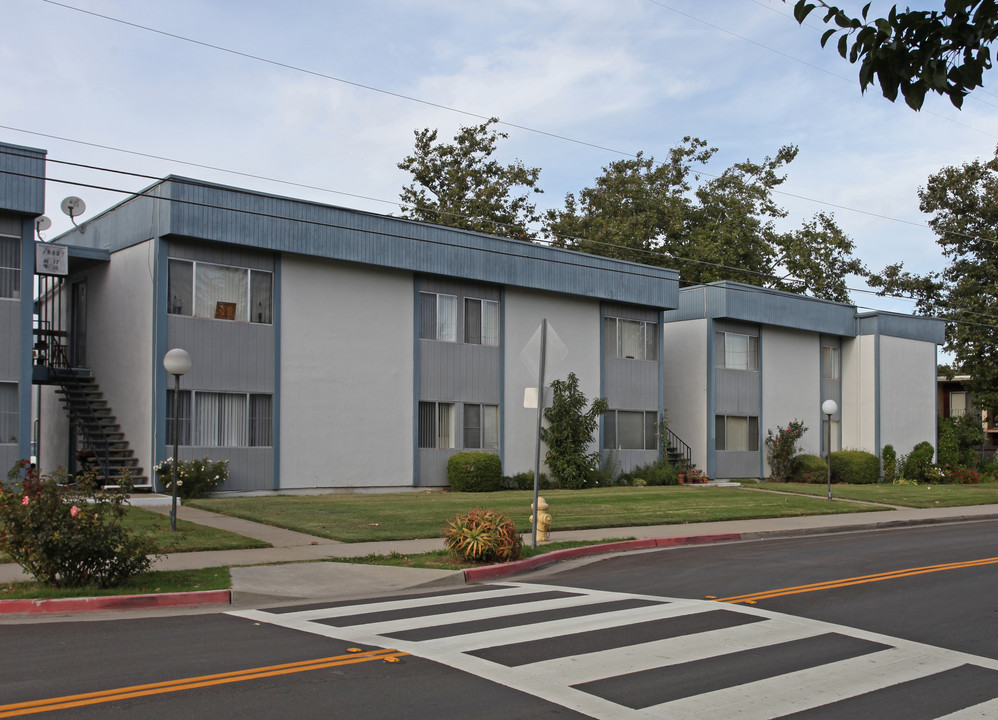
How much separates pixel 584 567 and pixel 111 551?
662 centimetres

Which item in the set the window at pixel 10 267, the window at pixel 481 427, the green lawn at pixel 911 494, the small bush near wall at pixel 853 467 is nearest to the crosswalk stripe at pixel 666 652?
the window at pixel 10 267

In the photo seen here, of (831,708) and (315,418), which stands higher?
(315,418)

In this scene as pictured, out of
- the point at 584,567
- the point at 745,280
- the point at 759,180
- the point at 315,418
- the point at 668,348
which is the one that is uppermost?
the point at 759,180

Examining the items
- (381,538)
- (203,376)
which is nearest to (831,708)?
(381,538)

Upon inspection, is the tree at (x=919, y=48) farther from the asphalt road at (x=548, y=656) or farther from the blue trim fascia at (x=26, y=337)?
the blue trim fascia at (x=26, y=337)

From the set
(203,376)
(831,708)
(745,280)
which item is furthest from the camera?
(745,280)

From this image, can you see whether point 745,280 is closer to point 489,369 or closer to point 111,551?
point 489,369

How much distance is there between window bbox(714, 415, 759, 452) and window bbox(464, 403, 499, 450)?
10.5 metres

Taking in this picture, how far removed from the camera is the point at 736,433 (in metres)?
36.2

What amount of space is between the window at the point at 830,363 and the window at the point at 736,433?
5.28 meters

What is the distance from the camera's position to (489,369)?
1133 inches

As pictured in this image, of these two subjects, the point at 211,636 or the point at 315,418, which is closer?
the point at 211,636

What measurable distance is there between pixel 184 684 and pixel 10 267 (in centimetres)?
1665

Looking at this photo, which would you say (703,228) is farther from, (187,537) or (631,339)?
(187,537)
